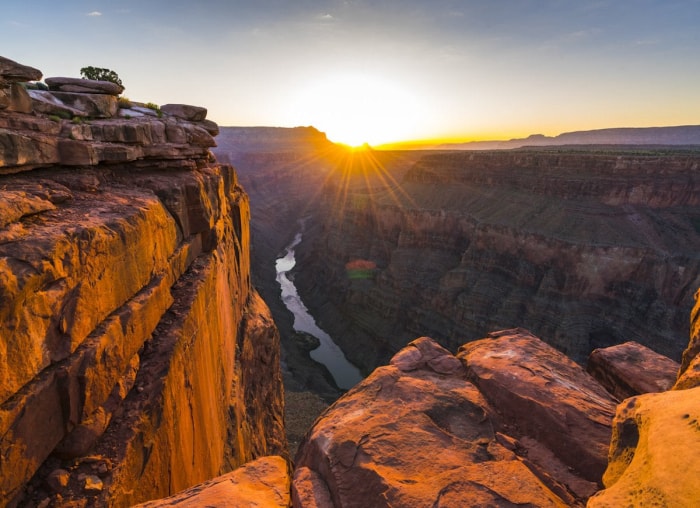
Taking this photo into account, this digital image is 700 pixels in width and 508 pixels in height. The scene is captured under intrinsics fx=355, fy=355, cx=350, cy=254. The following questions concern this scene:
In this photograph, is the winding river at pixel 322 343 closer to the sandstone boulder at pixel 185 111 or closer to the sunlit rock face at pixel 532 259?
the sunlit rock face at pixel 532 259

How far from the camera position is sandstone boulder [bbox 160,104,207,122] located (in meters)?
15.5

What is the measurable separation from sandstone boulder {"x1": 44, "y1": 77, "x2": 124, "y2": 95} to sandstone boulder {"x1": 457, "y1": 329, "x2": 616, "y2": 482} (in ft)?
43.8

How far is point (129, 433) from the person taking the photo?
238 inches

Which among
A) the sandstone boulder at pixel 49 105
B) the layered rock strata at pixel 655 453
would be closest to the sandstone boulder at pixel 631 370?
the layered rock strata at pixel 655 453

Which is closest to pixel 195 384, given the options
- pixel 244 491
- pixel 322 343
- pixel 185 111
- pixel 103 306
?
pixel 103 306

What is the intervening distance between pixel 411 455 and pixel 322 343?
3982 centimetres

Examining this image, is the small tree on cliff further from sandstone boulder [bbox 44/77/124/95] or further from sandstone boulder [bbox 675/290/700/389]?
sandstone boulder [bbox 675/290/700/389]

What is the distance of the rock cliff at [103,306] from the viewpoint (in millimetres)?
4758

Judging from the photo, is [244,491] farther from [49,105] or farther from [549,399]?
[49,105]

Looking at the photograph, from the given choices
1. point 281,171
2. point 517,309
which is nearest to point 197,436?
point 517,309

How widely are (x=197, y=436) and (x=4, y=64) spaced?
897 centimetres

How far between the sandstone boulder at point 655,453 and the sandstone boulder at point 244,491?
3.97m

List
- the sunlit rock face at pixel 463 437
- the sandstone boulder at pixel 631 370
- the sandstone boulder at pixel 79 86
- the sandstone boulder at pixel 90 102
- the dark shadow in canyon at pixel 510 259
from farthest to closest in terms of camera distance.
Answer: the dark shadow in canyon at pixel 510 259 → the sandstone boulder at pixel 79 86 → the sandstone boulder at pixel 90 102 → the sandstone boulder at pixel 631 370 → the sunlit rock face at pixel 463 437

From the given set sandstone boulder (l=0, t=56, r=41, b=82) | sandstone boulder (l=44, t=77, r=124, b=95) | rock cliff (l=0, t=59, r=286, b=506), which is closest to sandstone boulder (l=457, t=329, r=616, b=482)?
rock cliff (l=0, t=59, r=286, b=506)
